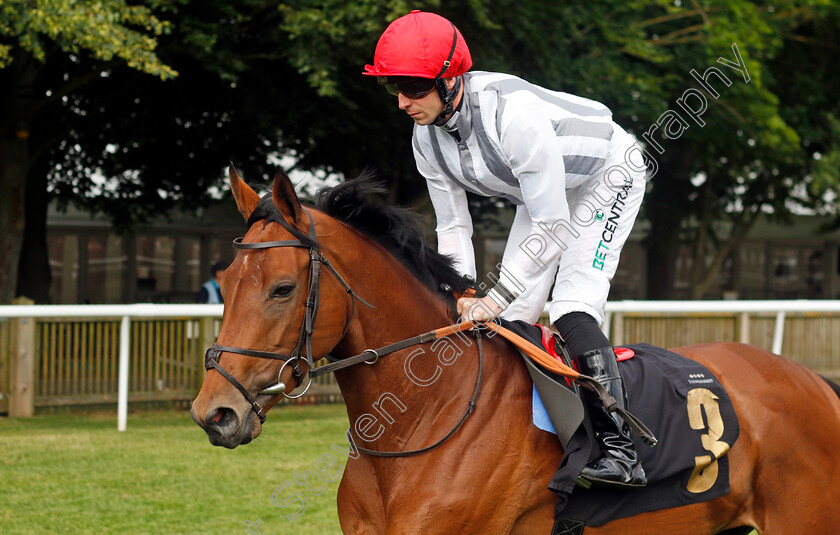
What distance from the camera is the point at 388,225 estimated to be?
2676 mm

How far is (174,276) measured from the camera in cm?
1778

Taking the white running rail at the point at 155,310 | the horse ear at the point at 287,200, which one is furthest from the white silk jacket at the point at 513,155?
the white running rail at the point at 155,310

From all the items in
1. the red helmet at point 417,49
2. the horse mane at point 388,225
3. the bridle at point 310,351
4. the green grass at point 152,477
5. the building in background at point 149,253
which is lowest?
the green grass at point 152,477

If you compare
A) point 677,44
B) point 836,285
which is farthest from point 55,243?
point 836,285

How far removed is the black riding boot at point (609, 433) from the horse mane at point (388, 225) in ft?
1.66

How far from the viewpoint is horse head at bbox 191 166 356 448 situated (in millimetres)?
2182

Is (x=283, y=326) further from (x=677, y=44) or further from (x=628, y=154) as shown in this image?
(x=677, y=44)

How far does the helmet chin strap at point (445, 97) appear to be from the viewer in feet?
8.49

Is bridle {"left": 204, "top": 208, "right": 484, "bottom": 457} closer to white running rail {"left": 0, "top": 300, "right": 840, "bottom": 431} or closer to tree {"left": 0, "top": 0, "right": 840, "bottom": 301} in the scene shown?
white running rail {"left": 0, "top": 300, "right": 840, "bottom": 431}

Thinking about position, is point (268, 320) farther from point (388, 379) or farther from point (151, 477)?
point (151, 477)

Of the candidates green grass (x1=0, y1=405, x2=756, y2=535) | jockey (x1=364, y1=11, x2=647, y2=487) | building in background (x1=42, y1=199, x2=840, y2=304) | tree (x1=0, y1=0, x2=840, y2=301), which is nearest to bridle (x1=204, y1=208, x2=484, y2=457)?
jockey (x1=364, y1=11, x2=647, y2=487)

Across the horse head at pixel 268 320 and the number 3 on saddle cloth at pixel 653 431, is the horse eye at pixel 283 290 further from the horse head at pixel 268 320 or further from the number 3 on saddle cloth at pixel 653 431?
the number 3 on saddle cloth at pixel 653 431

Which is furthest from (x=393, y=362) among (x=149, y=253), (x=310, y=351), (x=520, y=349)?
(x=149, y=253)

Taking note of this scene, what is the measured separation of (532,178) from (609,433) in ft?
2.76
